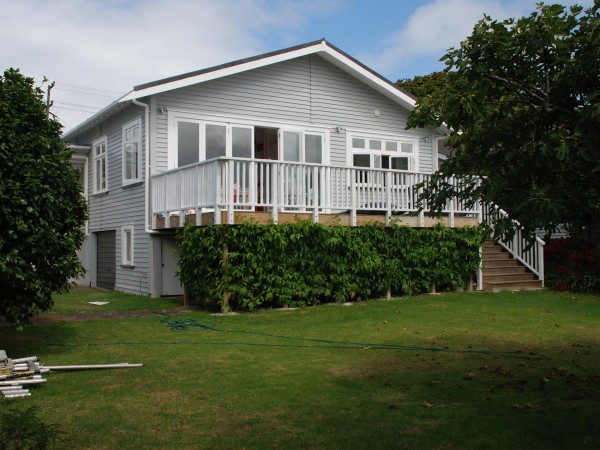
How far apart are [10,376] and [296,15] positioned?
Answer: 23.5ft

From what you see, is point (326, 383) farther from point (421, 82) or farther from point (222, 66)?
point (421, 82)

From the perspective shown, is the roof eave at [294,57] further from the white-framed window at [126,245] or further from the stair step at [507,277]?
the stair step at [507,277]

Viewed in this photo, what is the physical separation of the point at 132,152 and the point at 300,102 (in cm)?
467

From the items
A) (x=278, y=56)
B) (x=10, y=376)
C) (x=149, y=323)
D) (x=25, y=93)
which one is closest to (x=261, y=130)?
(x=278, y=56)

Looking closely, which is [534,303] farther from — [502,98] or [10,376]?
[10,376]

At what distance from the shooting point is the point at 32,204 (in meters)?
7.35

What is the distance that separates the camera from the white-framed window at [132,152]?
1527 centimetres

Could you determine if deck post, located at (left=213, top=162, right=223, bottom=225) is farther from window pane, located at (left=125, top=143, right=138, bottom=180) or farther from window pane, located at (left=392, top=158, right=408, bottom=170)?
window pane, located at (left=392, top=158, right=408, bottom=170)

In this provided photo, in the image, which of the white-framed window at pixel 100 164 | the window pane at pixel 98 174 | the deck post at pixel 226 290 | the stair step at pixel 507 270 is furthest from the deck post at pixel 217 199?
the window pane at pixel 98 174

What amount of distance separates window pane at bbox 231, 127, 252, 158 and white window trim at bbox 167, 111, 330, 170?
105mm

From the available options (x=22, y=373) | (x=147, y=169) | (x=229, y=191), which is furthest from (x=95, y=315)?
(x=22, y=373)

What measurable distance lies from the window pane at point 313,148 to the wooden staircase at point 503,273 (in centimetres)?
505

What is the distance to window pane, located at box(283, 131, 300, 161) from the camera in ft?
54.0

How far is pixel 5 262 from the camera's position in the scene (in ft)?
23.1
